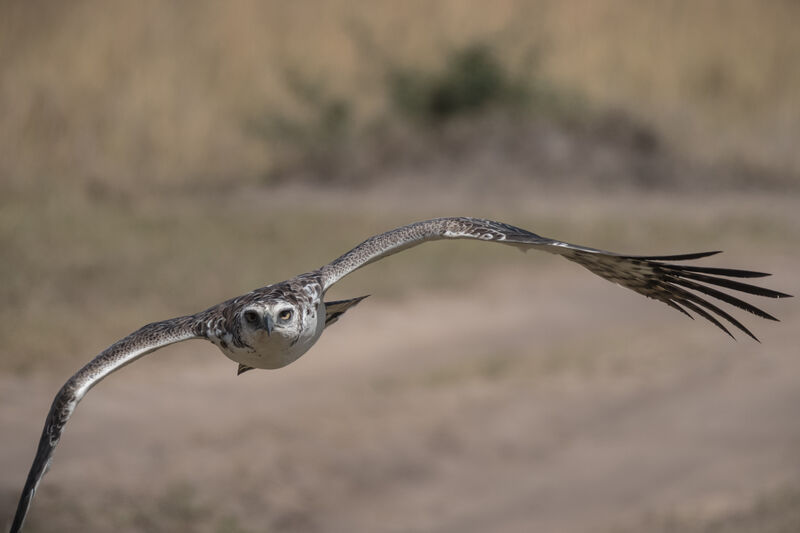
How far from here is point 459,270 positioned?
50.3 feet

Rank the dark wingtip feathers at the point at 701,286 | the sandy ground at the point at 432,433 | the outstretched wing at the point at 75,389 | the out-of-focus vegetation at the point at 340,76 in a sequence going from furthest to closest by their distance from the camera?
the out-of-focus vegetation at the point at 340,76 → the sandy ground at the point at 432,433 → the outstretched wing at the point at 75,389 → the dark wingtip feathers at the point at 701,286

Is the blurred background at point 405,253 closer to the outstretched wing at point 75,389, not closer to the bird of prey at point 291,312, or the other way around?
the outstretched wing at point 75,389

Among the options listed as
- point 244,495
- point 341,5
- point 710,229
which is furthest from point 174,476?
point 341,5

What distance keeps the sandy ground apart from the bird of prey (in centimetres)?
274

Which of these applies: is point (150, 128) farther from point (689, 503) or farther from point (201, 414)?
point (689, 503)

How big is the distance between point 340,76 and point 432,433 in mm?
13617

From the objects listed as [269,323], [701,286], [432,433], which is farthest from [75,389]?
[432,433]

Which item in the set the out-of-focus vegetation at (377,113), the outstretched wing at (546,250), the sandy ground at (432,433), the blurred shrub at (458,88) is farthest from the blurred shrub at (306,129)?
the outstretched wing at (546,250)

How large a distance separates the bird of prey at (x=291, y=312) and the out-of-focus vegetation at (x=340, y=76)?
13078 mm

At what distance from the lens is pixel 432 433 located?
419 inches

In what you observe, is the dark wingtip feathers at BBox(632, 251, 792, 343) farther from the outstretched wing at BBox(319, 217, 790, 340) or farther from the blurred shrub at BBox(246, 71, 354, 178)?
the blurred shrub at BBox(246, 71, 354, 178)

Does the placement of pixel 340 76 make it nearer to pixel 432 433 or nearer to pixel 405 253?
pixel 405 253

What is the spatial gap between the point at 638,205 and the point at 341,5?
7395mm

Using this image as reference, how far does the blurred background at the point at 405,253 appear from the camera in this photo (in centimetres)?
945
